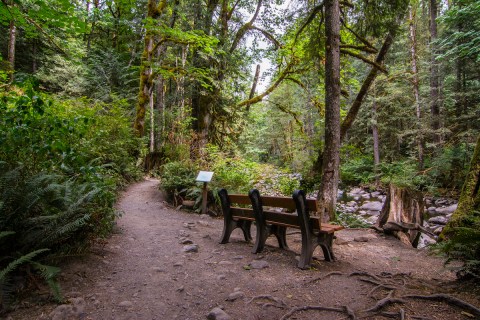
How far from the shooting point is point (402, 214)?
7.27 meters

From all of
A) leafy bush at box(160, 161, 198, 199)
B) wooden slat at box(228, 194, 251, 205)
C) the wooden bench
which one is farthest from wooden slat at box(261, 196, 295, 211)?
leafy bush at box(160, 161, 198, 199)

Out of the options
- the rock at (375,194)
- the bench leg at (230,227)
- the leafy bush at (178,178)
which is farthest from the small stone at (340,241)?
the rock at (375,194)

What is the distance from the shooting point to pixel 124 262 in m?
4.30

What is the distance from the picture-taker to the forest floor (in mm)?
2916

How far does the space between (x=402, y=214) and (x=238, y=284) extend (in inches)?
217

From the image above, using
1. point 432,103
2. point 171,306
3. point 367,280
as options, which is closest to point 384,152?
point 432,103

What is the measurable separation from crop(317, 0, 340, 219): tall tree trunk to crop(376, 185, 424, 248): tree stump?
55.9 inches

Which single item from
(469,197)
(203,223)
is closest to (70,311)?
(203,223)

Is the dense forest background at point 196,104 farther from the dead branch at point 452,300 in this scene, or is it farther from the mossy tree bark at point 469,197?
the dead branch at point 452,300

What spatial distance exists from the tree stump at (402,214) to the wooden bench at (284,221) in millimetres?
3129

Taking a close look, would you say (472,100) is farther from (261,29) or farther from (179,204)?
(179,204)

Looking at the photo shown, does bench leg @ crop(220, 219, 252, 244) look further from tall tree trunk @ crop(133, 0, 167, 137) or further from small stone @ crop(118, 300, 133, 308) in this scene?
tall tree trunk @ crop(133, 0, 167, 137)

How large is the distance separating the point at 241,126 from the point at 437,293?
14.0m

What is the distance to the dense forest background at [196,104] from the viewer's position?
3.98m
